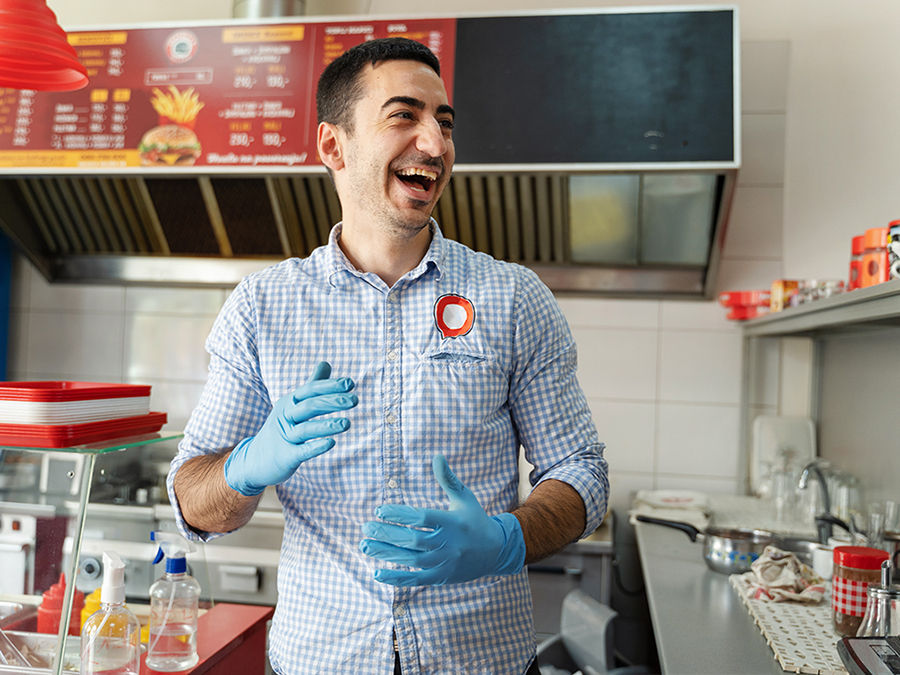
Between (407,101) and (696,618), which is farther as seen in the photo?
(696,618)

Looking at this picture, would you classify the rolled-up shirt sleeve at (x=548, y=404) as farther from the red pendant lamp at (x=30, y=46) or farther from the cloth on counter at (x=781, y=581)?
the red pendant lamp at (x=30, y=46)

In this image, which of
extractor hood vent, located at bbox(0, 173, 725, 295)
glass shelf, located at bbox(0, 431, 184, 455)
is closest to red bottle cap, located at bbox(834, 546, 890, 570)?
glass shelf, located at bbox(0, 431, 184, 455)

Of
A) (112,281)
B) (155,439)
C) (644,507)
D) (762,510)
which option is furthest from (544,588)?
(112,281)

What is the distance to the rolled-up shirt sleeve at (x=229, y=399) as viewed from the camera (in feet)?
4.10

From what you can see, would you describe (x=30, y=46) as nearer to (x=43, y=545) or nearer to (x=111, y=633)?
(x=43, y=545)

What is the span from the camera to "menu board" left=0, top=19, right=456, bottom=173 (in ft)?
9.41

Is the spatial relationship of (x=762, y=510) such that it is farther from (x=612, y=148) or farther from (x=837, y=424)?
(x=612, y=148)

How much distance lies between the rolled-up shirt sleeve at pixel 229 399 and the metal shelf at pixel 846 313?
1059 millimetres

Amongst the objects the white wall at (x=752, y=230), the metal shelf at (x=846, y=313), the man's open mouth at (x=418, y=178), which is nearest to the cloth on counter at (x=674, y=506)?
the white wall at (x=752, y=230)

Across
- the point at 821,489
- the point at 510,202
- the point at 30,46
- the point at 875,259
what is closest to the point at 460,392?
the point at 875,259

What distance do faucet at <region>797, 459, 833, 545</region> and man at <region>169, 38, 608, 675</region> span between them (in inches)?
46.7

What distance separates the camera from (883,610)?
1.38 meters

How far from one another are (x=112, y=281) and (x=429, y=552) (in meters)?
2.95

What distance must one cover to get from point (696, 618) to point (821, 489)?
1.01m
